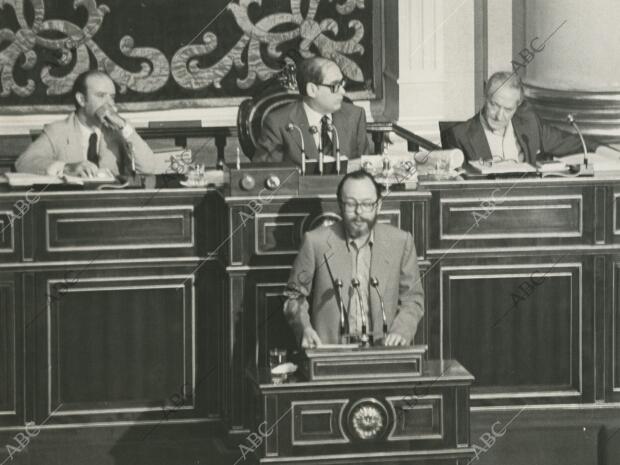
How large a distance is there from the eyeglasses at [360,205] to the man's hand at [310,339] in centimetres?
58

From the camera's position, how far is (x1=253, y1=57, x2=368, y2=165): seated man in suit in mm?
11523

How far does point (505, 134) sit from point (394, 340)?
233 centimetres

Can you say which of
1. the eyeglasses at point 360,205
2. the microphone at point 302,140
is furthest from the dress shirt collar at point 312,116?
the eyeglasses at point 360,205

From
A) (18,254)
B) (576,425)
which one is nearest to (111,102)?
(18,254)

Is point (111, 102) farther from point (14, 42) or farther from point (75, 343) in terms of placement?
point (14, 42)

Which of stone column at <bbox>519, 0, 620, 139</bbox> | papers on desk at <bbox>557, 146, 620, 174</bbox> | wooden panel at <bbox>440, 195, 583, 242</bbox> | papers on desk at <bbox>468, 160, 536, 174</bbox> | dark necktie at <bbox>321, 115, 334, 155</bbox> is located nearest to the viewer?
wooden panel at <bbox>440, 195, 583, 242</bbox>

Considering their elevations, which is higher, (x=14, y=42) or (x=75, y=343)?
(x=14, y=42)

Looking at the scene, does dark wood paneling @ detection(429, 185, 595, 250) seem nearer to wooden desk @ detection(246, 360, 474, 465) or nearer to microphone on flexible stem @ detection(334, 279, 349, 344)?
microphone on flexible stem @ detection(334, 279, 349, 344)

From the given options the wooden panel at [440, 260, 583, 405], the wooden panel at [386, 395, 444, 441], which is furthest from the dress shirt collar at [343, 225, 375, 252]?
the wooden panel at [440, 260, 583, 405]

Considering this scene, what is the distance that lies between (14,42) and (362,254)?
564 centimetres

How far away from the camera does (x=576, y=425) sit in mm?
11086

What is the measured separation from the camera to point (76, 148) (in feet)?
38.1

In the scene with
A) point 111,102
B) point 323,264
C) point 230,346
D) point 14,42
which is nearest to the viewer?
point 323,264

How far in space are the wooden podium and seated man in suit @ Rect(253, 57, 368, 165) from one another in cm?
207
